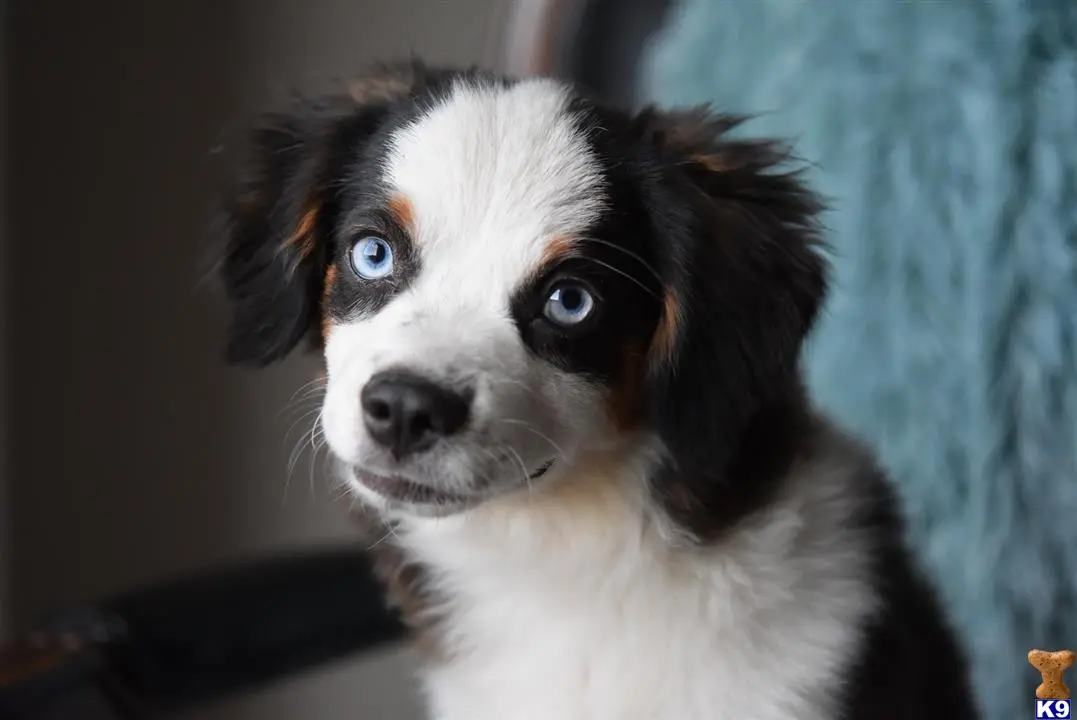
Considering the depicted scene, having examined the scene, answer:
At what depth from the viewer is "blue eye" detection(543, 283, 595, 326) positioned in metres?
1.07

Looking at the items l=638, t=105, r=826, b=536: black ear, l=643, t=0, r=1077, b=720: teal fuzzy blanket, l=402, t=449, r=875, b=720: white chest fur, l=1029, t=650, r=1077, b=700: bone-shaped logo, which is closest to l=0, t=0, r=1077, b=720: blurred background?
l=643, t=0, r=1077, b=720: teal fuzzy blanket

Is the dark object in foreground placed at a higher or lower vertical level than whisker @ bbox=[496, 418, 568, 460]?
lower

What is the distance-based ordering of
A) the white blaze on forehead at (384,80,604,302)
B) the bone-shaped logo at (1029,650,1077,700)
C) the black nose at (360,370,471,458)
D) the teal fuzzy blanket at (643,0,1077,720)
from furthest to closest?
the teal fuzzy blanket at (643,0,1077,720), the white blaze on forehead at (384,80,604,302), the black nose at (360,370,471,458), the bone-shaped logo at (1029,650,1077,700)

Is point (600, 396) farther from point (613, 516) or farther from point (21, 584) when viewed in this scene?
point (21, 584)

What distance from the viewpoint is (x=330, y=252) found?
4.00ft

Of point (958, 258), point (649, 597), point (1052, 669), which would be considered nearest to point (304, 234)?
point (649, 597)

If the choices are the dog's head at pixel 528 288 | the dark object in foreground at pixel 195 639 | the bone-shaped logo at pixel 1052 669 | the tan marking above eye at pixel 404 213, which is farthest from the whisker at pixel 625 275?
the dark object in foreground at pixel 195 639

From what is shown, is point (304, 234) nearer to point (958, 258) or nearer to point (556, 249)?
point (556, 249)

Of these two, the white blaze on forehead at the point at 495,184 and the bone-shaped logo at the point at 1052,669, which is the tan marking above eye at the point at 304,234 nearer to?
the white blaze on forehead at the point at 495,184

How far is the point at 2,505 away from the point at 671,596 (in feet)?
4.32

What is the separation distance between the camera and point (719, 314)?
1.10 m

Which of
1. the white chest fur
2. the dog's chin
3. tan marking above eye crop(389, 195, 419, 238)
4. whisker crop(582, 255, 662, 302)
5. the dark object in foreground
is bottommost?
the dark object in foreground

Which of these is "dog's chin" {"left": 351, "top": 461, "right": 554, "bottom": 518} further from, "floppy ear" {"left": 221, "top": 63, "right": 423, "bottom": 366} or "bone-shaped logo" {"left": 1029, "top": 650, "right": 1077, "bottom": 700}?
"bone-shaped logo" {"left": 1029, "top": 650, "right": 1077, "bottom": 700}

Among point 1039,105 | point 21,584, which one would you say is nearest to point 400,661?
point 21,584
